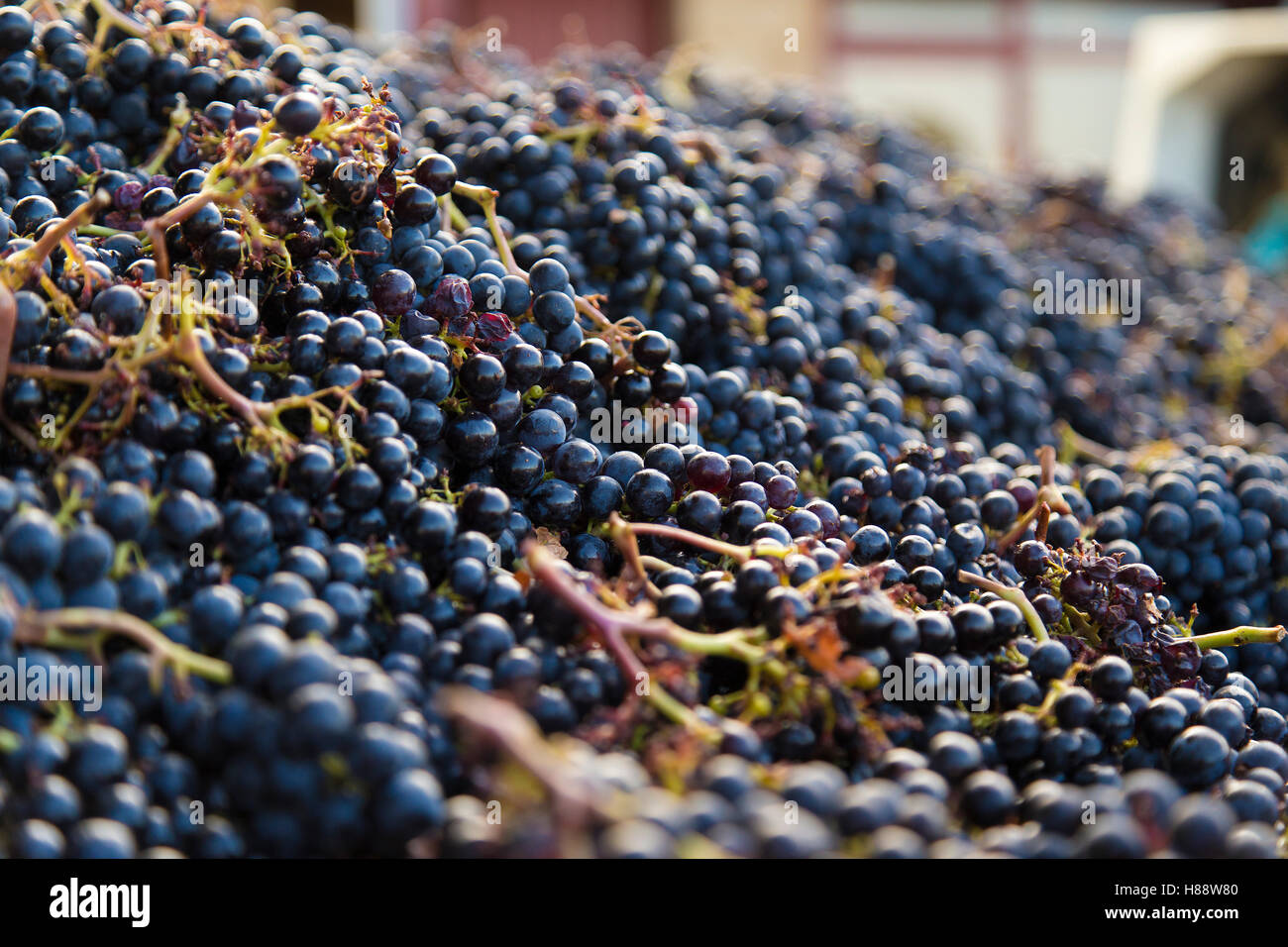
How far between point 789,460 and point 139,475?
0.72 m

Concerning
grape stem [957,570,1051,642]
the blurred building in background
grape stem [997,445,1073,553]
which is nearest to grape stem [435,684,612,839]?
grape stem [957,570,1051,642]

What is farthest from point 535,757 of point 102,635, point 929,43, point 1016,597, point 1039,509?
point 929,43

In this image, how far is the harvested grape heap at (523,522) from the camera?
0.76m

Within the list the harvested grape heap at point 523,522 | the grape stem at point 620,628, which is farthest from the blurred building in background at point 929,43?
the grape stem at point 620,628

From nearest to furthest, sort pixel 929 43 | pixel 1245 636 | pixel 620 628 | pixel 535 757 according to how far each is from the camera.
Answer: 1. pixel 535 757
2. pixel 620 628
3. pixel 1245 636
4. pixel 929 43

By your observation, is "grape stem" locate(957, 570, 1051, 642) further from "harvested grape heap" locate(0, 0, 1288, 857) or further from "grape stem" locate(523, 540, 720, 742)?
"grape stem" locate(523, 540, 720, 742)

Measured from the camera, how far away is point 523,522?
3.40 ft

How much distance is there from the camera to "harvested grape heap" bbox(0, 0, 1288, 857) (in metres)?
0.76

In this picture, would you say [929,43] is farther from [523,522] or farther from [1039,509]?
[523,522]

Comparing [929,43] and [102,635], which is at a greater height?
[929,43]

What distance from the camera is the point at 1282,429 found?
1990 mm

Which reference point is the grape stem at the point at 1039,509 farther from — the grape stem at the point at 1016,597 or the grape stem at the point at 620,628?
the grape stem at the point at 620,628

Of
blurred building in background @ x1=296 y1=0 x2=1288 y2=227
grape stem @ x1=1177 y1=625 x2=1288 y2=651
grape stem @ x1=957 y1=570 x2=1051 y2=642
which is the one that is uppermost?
blurred building in background @ x1=296 y1=0 x2=1288 y2=227
